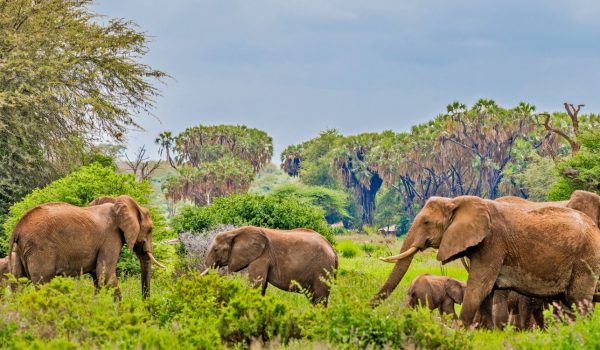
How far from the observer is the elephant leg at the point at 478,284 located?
1130 cm

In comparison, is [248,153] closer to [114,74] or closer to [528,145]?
[528,145]

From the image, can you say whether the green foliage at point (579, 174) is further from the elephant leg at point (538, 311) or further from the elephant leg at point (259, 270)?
the elephant leg at point (259, 270)

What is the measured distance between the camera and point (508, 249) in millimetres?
11438

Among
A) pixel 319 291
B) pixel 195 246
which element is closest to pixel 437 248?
pixel 319 291

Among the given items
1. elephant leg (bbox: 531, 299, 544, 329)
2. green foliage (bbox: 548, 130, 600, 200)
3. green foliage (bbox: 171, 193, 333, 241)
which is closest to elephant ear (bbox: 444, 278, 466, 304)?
elephant leg (bbox: 531, 299, 544, 329)

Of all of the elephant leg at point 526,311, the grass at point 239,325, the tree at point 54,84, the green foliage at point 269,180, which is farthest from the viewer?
the green foliage at point 269,180

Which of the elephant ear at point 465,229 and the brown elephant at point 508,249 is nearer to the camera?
the elephant ear at point 465,229

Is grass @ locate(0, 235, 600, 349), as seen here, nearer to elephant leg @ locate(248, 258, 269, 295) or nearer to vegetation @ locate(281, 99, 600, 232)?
elephant leg @ locate(248, 258, 269, 295)

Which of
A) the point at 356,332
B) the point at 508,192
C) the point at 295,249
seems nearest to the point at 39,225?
the point at 295,249

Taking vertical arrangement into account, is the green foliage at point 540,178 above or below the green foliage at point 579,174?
below

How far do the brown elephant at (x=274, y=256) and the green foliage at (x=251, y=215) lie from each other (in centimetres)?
683

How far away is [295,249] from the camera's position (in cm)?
1391

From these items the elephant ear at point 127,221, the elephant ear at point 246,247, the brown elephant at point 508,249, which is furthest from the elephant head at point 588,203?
the elephant ear at point 127,221

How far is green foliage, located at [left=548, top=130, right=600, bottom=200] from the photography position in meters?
32.0
